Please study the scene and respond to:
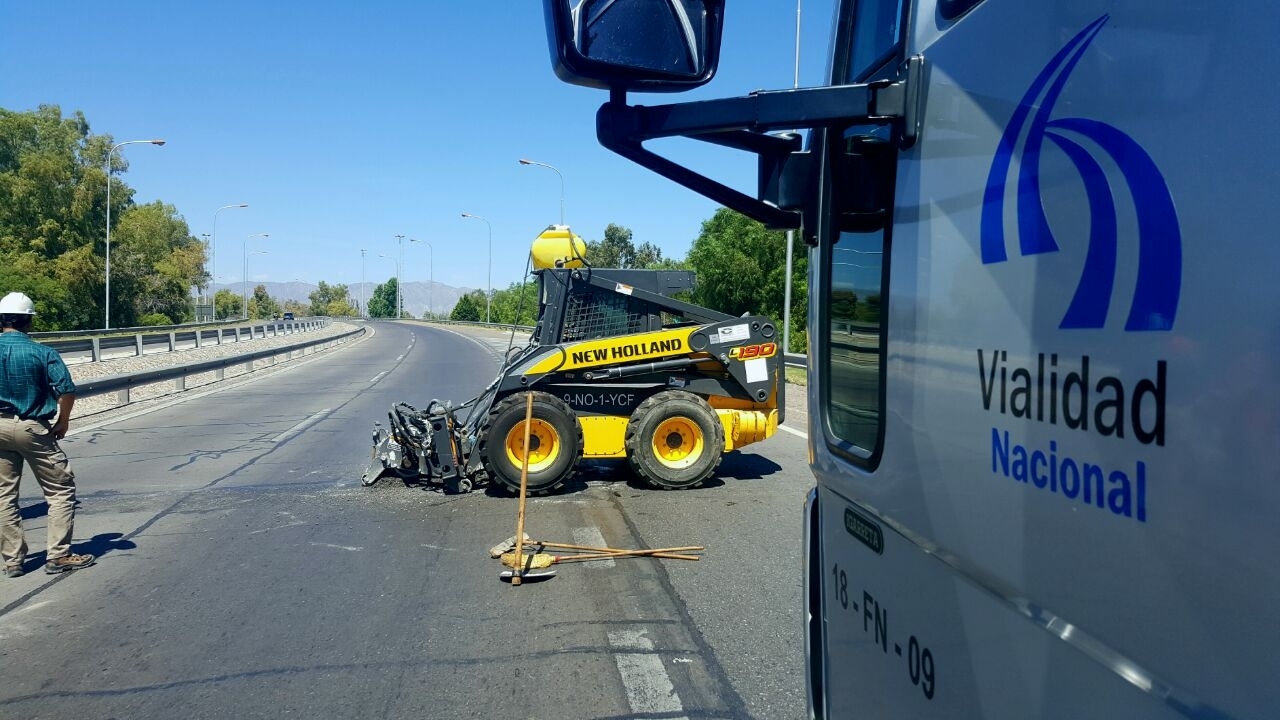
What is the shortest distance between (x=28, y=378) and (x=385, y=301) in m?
172

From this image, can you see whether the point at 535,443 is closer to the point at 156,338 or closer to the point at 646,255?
the point at 156,338

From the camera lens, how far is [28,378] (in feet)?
21.2

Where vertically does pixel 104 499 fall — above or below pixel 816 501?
below

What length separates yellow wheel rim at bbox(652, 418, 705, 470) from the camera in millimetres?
9289

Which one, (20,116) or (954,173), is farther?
(20,116)

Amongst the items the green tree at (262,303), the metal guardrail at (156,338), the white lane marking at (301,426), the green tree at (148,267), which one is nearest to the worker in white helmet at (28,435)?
the white lane marking at (301,426)

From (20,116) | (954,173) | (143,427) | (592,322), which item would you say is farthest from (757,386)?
(20,116)

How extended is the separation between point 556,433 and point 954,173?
294 inches

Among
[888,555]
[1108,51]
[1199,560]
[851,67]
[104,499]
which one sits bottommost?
[104,499]

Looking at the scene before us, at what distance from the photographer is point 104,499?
8992 mm

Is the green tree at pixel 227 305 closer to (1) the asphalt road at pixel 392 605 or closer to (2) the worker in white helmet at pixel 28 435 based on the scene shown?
(1) the asphalt road at pixel 392 605

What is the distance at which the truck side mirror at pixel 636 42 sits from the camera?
2.24m

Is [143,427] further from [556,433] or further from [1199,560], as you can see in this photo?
[1199,560]

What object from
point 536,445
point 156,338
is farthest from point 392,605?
point 156,338
